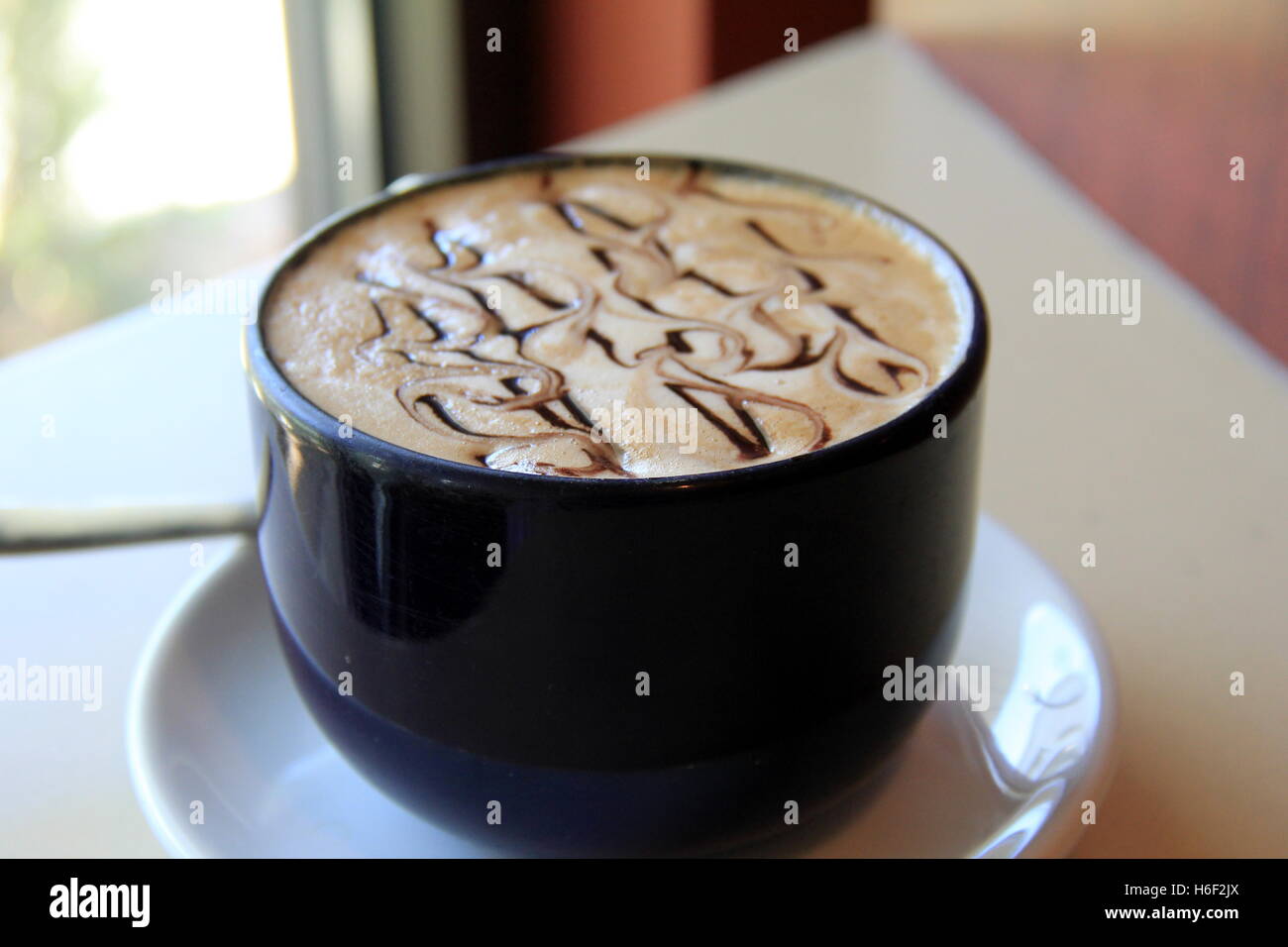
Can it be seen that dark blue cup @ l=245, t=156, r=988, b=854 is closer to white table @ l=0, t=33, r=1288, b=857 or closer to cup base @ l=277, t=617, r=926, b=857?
cup base @ l=277, t=617, r=926, b=857

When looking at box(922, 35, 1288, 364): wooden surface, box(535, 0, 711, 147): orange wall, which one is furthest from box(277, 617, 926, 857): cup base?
box(535, 0, 711, 147): orange wall

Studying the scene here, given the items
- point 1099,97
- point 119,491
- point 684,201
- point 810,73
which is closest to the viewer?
point 684,201

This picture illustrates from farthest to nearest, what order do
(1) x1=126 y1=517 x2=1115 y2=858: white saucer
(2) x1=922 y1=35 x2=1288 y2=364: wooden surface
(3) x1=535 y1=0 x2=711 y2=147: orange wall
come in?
(3) x1=535 y1=0 x2=711 y2=147: orange wall
(2) x1=922 y1=35 x2=1288 y2=364: wooden surface
(1) x1=126 y1=517 x2=1115 y2=858: white saucer

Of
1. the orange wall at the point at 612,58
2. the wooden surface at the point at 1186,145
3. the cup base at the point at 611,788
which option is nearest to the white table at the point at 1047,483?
the wooden surface at the point at 1186,145

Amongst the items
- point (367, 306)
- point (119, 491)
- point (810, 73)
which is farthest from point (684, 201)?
point (810, 73)

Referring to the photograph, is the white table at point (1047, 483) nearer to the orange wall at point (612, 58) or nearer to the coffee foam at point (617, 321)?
the coffee foam at point (617, 321)
